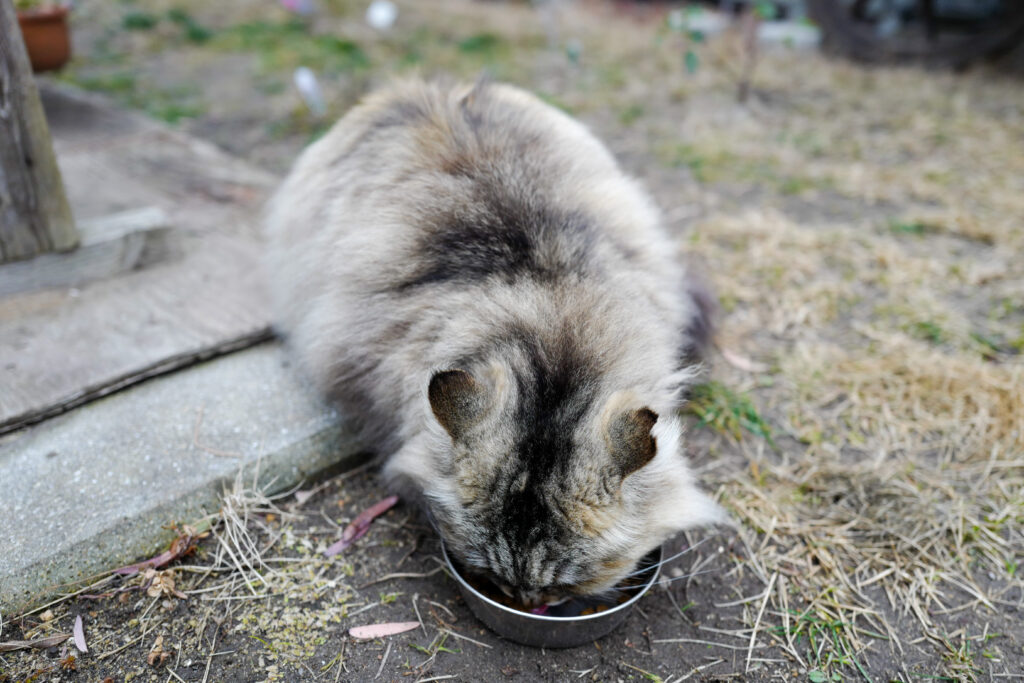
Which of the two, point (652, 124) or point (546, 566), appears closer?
point (546, 566)

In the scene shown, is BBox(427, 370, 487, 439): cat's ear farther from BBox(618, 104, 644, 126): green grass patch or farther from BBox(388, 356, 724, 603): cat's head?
BBox(618, 104, 644, 126): green grass patch

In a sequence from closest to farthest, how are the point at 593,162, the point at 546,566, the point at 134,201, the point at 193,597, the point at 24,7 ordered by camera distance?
the point at 546,566 < the point at 193,597 < the point at 593,162 < the point at 134,201 < the point at 24,7

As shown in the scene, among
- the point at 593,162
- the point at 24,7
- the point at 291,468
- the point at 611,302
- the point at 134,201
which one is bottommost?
the point at 291,468

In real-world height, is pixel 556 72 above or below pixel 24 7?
below

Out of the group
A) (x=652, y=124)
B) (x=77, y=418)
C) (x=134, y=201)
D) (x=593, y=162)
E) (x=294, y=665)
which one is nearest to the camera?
(x=294, y=665)

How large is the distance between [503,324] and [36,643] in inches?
71.4

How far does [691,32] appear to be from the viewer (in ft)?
23.1

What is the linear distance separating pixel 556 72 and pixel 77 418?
21.0 feet

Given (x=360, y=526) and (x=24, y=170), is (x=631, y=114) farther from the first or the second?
(x=360, y=526)

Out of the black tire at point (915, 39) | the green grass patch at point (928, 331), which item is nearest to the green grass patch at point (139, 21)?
the black tire at point (915, 39)

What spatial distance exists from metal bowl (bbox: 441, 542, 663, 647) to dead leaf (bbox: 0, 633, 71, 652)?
1.27m

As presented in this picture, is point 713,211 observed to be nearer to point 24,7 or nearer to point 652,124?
point 652,124

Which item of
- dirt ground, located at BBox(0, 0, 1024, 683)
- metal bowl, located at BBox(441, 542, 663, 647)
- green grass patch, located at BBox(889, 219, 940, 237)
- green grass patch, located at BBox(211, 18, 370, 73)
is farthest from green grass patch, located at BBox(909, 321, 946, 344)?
green grass patch, located at BBox(211, 18, 370, 73)

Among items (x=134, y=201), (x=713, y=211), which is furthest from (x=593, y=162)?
(x=134, y=201)
